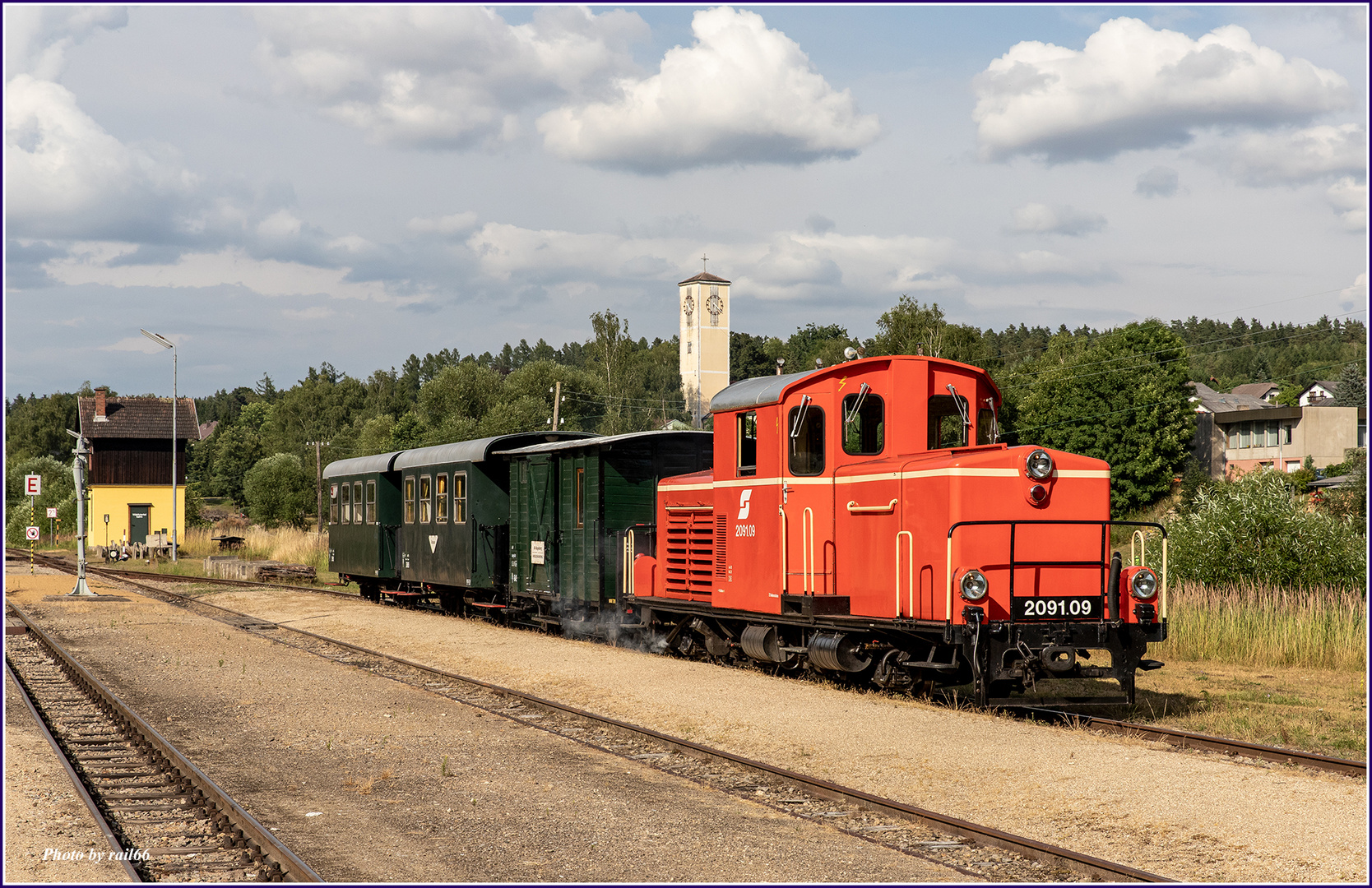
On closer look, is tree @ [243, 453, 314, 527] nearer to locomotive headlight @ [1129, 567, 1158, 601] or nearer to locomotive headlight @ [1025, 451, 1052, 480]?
locomotive headlight @ [1025, 451, 1052, 480]

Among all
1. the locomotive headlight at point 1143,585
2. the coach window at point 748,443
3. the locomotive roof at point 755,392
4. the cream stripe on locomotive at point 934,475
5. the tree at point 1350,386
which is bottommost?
the locomotive headlight at point 1143,585

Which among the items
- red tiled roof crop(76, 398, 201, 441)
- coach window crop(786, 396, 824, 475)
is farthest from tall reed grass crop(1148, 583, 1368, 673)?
red tiled roof crop(76, 398, 201, 441)

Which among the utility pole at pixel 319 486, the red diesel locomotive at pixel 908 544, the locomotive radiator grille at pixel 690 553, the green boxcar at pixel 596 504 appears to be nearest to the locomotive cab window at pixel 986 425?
Answer: the red diesel locomotive at pixel 908 544

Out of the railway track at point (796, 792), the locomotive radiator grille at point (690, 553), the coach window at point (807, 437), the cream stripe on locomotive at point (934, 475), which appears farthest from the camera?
the locomotive radiator grille at point (690, 553)

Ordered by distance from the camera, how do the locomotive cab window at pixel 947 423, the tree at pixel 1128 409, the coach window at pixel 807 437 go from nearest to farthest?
the locomotive cab window at pixel 947 423
the coach window at pixel 807 437
the tree at pixel 1128 409

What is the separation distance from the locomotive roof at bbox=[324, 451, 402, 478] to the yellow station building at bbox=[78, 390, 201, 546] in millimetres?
34632

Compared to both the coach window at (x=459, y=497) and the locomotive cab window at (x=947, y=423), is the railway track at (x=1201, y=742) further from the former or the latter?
the coach window at (x=459, y=497)

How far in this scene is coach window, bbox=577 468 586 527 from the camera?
18734 mm

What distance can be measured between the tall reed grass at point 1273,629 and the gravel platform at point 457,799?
10.2m

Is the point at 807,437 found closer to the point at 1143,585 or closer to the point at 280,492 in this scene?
the point at 1143,585

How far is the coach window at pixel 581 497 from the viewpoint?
18.7 meters

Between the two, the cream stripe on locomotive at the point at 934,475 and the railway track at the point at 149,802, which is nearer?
the railway track at the point at 149,802

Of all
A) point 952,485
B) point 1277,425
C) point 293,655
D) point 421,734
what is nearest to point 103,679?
point 293,655

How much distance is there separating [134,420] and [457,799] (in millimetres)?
63200
